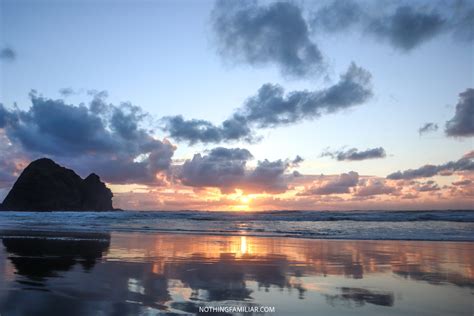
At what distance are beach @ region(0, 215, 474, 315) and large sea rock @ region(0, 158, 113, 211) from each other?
342 feet

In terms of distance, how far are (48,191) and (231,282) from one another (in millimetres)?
113588

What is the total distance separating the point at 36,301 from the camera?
6.73 meters

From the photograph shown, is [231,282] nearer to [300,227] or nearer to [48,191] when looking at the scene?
[300,227]

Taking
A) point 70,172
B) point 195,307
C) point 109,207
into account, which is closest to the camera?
point 195,307

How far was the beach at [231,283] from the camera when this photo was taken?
657 centimetres

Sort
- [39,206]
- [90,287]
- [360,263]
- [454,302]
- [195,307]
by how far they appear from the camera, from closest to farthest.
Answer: [195,307] → [454,302] → [90,287] → [360,263] → [39,206]

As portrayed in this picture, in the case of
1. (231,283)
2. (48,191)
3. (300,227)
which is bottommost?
(231,283)

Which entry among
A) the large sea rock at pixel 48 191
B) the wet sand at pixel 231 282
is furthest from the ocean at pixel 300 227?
the large sea rock at pixel 48 191

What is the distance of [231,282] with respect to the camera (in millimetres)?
8805

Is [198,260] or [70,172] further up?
[70,172]

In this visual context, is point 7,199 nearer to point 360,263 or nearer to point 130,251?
point 130,251

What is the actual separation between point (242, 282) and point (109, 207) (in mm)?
134946

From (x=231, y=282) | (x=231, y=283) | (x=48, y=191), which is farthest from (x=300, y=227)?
(x=48, y=191)

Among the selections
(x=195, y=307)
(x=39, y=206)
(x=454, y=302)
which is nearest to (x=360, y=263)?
(x=454, y=302)
